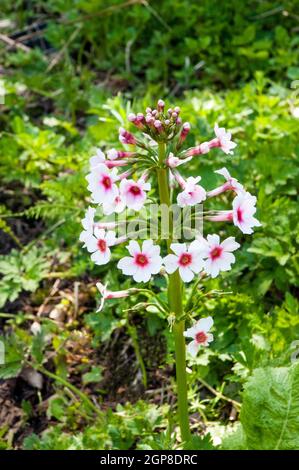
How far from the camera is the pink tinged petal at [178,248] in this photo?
204 cm

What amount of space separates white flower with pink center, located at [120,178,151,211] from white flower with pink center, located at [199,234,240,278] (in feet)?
0.74

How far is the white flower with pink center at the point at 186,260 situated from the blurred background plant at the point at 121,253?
25cm

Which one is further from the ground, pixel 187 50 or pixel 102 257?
pixel 187 50

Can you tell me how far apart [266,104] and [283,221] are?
1036 mm

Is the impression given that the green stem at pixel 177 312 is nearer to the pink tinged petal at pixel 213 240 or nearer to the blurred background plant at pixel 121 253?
the blurred background plant at pixel 121 253

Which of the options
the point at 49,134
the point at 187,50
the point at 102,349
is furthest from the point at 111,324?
the point at 187,50

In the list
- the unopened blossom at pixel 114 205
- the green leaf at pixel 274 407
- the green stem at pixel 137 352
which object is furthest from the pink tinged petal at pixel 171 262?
the green stem at pixel 137 352

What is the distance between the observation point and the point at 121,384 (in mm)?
3338

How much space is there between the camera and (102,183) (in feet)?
6.95

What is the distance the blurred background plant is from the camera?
Result: 2.87 metres

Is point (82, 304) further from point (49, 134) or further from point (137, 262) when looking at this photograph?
point (137, 262)
